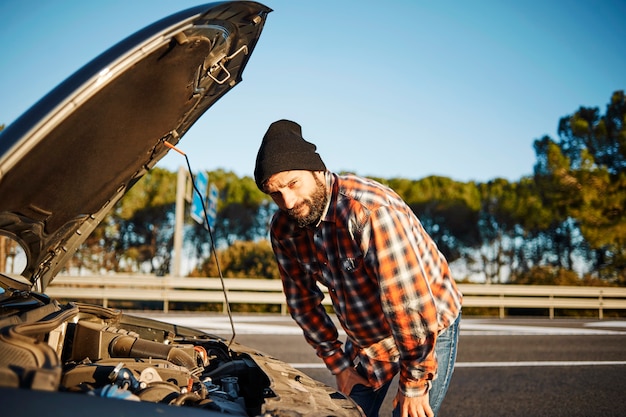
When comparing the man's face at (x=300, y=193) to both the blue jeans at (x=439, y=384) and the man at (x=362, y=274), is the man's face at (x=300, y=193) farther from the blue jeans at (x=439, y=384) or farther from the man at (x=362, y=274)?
the blue jeans at (x=439, y=384)

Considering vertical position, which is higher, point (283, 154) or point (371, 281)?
point (283, 154)

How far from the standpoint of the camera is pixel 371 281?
2.10m

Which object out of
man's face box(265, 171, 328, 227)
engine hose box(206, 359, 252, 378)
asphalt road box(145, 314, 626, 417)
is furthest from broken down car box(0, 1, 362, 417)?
asphalt road box(145, 314, 626, 417)

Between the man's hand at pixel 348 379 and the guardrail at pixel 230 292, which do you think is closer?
the man's hand at pixel 348 379

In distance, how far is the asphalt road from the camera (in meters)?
4.02

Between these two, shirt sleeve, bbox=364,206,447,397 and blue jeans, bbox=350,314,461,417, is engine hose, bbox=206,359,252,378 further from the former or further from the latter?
shirt sleeve, bbox=364,206,447,397

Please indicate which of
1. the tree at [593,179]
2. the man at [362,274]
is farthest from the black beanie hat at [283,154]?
the tree at [593,179]

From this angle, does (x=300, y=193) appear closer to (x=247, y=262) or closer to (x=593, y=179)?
(x=247, y=262)

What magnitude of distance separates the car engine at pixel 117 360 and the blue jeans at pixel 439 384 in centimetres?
54

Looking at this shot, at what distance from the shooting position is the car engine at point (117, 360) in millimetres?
1274

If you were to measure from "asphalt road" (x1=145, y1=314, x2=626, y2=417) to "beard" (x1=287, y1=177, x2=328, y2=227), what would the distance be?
2481mm

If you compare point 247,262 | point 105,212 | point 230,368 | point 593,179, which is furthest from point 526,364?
point 593,179

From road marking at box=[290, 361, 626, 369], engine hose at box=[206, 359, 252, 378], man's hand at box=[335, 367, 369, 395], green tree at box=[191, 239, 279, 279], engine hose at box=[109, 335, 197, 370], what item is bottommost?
road marking at box=[290, 361, 626, 369]

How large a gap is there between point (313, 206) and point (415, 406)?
88cm
